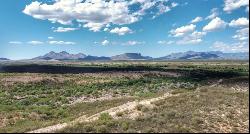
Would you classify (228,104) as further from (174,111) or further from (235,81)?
(235,81)

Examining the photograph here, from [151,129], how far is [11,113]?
18.2 meters

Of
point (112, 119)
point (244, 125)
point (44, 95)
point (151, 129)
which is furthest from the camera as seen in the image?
point (44, 95)

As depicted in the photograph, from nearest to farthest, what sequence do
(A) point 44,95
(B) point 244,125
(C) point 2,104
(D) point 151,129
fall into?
(D) point 151,129, (B) point 244,125, (C) point 2,104, (A) point 44,95

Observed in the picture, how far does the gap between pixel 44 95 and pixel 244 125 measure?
33.5 meters

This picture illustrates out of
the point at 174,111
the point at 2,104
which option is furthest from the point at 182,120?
the point at 2,104

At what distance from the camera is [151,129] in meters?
22.8

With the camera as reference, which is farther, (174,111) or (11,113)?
(11,113)

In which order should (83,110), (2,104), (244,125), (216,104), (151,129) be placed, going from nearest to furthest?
1. (151,129)
2. (244,125)
3. (216,104)
4. (83,110)
5. (2,104)

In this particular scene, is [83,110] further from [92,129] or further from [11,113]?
[92,129]

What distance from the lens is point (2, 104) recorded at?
44.2 m

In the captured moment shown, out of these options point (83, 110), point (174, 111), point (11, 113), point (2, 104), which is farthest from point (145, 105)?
point (2, 104)

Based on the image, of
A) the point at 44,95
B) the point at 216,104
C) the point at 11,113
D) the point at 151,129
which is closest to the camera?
the point at 151,129

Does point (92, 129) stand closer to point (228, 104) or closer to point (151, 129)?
point (151, 129)

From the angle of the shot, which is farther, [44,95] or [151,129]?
[44,95]
